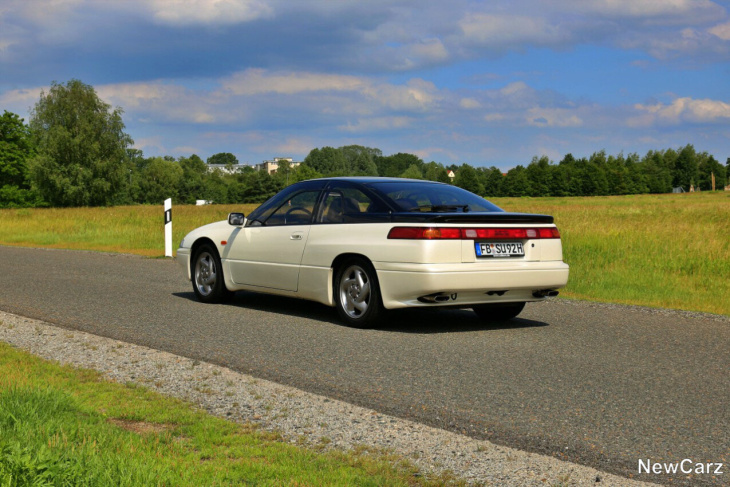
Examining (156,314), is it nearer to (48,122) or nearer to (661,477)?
(661,477)

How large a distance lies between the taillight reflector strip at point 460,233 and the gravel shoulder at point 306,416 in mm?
2354

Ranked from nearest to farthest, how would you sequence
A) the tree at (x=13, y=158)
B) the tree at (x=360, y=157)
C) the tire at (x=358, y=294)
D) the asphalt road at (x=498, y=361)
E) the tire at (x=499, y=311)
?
the asphalt road at (x=498, y=361) < the tire at (x=358, y=294) < the tire at (x=499, y=311) < the tree at (x=13, y=158) < the tree at (x=360, y=157)

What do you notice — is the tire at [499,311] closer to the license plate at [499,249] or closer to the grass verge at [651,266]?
the license plate at [499,249]

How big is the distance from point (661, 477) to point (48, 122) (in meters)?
86.9

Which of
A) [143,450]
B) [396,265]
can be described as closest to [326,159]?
[396,265]

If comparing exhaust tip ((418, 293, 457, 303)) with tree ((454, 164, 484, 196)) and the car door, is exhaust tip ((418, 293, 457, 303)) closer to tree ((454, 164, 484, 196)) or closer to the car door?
the car door

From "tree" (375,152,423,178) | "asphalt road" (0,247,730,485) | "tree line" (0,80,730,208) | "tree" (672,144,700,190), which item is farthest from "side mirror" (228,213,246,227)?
"tree" (375,152,423,178)

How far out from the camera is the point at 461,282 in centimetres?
743

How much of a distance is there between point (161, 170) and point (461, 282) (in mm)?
148101

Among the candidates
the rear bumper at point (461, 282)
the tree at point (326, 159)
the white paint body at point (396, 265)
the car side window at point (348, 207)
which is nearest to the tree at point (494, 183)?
the tree at point (326, 159)

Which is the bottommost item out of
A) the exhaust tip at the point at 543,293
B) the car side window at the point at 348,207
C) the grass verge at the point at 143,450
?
the grass verge at the point at 143,450

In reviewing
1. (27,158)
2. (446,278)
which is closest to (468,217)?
(446,278)

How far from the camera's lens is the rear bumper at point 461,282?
7.36 m

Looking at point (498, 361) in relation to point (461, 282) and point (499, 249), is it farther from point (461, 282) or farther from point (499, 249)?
point (499, 249)
